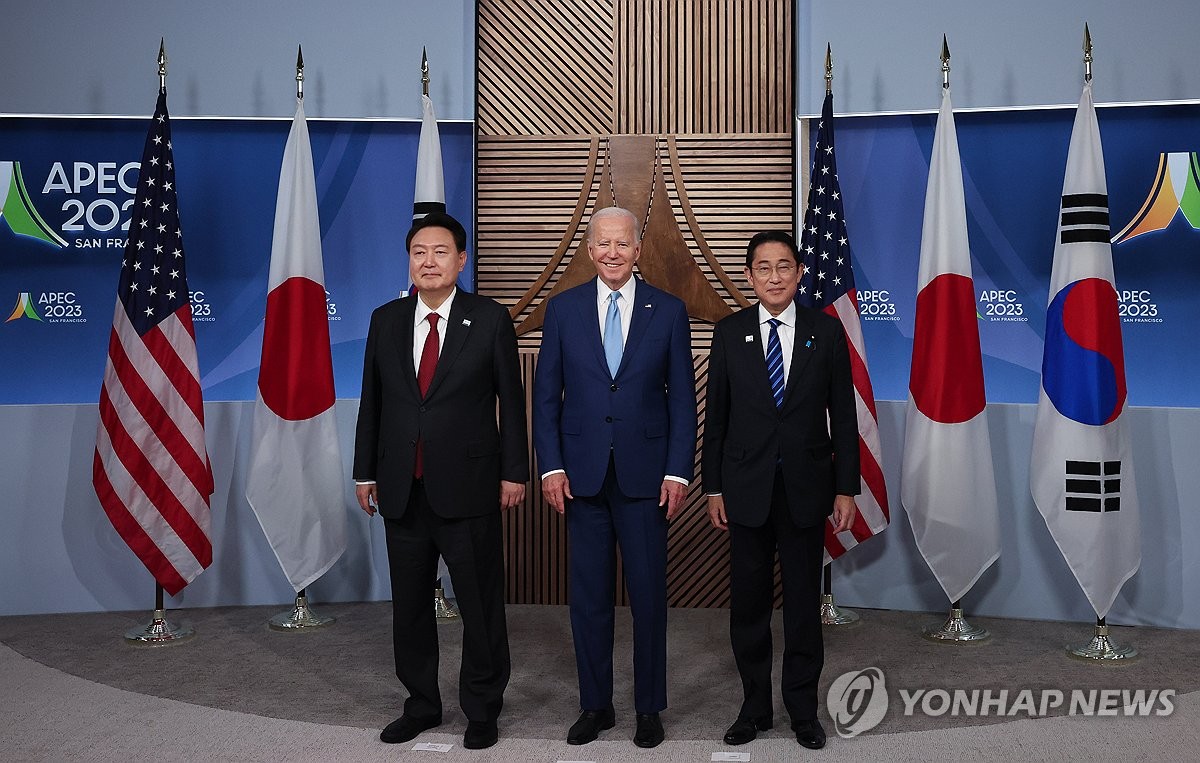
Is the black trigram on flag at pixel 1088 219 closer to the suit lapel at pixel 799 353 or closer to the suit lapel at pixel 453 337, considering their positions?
the suit lapel at pixel 799 353

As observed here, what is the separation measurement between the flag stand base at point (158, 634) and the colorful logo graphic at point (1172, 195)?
4895 mm

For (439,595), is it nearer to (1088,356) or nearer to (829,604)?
(829,604)

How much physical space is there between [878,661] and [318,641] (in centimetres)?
244

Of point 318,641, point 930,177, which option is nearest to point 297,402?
point 318,641

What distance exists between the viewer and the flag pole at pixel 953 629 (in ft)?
14.7

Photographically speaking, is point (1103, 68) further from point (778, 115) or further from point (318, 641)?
point (318, 641)

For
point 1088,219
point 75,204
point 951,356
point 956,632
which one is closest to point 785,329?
point 951,356

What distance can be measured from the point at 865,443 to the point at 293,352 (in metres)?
2.76

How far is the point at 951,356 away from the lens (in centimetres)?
464

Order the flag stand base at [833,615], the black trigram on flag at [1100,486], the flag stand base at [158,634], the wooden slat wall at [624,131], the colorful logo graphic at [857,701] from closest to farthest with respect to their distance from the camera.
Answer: the colorful logo graphic at [857,701] → the black trigram on flag at [1100,486] → the flag stand base at [158,634] → the flag stand base at [833,615] → the wooden slat wall at [624,131]

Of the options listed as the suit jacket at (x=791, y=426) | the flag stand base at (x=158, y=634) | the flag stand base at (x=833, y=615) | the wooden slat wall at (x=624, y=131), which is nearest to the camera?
the suit jacket at (x=791, y=426)

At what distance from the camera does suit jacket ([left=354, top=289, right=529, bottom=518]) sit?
3.19 metres

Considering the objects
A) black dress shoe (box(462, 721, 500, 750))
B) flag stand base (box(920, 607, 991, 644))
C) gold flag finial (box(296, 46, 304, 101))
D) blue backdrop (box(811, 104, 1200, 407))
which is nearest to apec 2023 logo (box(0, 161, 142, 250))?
gold flag finial (box(296, 46, 304, 101))

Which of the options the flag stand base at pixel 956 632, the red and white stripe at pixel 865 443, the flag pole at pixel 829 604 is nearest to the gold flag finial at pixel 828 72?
Result: the flag pole at pixel 829 604
